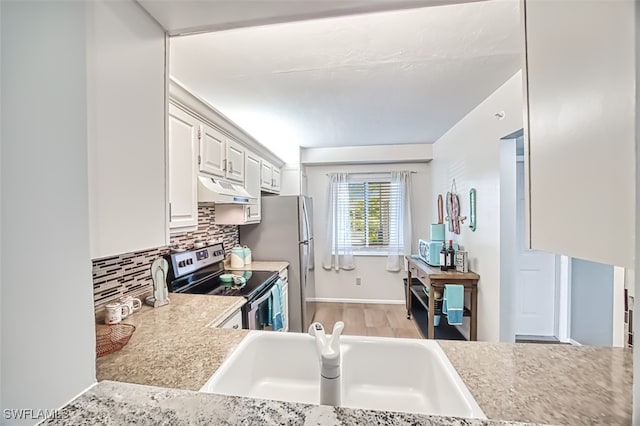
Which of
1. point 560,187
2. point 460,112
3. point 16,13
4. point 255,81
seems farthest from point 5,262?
point 460,112

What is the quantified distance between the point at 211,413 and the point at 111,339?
2.83 feet

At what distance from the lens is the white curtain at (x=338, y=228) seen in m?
4.36

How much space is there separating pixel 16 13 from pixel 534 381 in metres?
1.63

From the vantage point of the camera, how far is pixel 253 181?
9.52 feet

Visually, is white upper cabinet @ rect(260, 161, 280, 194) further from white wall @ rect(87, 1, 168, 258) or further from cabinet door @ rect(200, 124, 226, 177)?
white wall @ rect(87, 1, 168, 258)

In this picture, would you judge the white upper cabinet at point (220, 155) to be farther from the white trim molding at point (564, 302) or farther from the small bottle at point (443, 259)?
the white trim molding at point (564, 302)

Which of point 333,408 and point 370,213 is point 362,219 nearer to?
point 370,213

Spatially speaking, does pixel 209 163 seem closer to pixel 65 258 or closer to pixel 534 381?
pixel 65 258

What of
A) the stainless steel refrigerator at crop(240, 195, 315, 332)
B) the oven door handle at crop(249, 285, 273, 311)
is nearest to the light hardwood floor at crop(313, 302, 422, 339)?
the stainless steel refrigerator at crop(240, 195, 315, 332)

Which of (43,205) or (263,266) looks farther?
(263,266)

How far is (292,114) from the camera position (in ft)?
8.85

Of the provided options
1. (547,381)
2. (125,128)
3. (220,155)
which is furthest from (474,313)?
(125,128)

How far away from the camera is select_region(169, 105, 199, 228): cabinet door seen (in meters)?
1.59

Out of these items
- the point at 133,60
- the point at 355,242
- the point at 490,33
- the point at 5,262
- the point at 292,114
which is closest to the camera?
the point at 5,262
